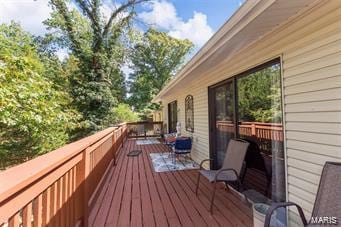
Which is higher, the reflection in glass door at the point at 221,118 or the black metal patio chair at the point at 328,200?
the reflection in glass door at the point at 221,118

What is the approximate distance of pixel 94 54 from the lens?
41.3 feet

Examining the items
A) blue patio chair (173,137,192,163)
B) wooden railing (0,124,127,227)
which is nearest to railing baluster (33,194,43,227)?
wooden railing (0,124,127,227)

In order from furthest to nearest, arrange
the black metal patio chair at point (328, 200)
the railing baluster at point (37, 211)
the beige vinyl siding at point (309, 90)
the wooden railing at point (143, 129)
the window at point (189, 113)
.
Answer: the wooden railing at point (143, 129)
the window at point (189, 113)
the beige vinyl siding at point (309, 90)
the black metal patio chair at point (328, 200)
the railing baluster at point (37, 211)

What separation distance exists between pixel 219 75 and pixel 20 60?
564cm

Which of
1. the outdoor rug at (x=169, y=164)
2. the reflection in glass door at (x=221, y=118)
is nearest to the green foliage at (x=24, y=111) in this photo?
the outdoor rug at (x=169, y=164)

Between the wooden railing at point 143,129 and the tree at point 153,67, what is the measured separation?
8.01 m

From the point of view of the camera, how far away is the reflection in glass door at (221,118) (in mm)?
4273

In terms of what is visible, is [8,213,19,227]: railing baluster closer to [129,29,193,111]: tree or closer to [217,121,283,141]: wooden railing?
[217,121,283,141]: wooden railing

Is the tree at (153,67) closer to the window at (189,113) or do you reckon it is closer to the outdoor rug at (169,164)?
the window at (189,113)

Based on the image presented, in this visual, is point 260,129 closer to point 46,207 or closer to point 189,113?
point 46,207

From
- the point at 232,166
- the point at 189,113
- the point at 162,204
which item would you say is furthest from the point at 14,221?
the point at 189,113

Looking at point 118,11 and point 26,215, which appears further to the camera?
point 118,11

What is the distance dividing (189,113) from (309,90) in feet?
16.8

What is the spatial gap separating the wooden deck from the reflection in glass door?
28.5 inches
